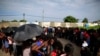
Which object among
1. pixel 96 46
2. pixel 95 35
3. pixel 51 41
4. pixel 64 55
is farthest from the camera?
pixel 95 35

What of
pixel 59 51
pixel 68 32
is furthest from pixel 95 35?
pixel 68 32

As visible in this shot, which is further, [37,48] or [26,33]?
[26,33]

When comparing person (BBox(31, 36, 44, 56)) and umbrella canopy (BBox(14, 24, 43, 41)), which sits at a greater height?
umbrella canopy (BBox(14, 24, 43, 41))

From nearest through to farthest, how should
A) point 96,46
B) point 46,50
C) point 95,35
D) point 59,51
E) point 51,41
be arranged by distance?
point 59,51 → point 51,41 → point 46,50 → point 96,46 → point 95,35

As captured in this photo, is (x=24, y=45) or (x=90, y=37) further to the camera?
(x=90, y=37)

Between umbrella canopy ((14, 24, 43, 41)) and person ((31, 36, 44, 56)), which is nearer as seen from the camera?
person ((31, 36, 44, 56))

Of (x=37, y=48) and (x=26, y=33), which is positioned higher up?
(x=26, y=33)

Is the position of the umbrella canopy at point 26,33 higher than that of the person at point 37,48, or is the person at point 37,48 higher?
the umbrella canopy at point 26,33

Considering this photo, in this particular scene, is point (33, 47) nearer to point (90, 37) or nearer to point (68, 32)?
point (90, 37)

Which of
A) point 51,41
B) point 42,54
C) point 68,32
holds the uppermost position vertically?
point 51,41

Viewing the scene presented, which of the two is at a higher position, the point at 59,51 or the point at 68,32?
the point at 59,51

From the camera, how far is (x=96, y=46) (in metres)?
10.8

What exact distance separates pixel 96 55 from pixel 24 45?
593cm

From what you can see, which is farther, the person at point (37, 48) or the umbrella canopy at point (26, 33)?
the umbrella canopy at point (26, 33)
